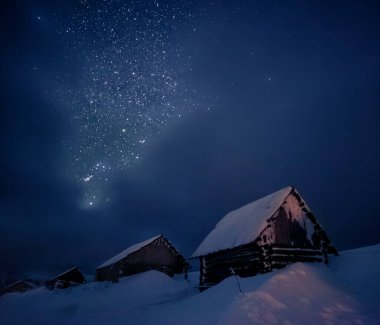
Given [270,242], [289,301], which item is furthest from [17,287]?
[289,301]

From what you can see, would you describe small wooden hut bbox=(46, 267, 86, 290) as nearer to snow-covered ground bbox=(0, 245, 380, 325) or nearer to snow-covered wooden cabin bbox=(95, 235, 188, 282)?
snow-covered wooden cabin bbox=(95, 235, 188, 282)

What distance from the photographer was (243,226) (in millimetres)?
19141

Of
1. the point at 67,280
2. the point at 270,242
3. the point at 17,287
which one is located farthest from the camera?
the point at 17,287

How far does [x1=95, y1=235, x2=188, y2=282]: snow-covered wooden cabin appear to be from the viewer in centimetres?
2925

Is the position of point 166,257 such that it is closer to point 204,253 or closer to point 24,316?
point 204,253

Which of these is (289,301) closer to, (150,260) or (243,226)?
(243,226)

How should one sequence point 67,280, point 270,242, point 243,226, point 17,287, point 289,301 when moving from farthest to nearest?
point 17,287 < point 67,280 < point 243,226 < point 270,242 < point 289,301

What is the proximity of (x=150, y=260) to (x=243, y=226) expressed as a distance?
1516 centimetres

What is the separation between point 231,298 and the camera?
11.0 meters

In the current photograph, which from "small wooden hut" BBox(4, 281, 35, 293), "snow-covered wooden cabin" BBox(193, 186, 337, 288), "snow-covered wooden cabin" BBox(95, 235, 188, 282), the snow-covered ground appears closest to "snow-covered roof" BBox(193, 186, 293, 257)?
"snow-covered wooden cabin" BBox(193, 186, 337, 288)

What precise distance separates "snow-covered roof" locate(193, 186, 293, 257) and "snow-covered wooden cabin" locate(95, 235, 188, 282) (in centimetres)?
988

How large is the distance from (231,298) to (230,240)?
7900mm

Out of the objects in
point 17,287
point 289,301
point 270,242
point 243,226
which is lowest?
point 289,301

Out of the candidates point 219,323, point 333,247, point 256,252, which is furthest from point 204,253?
point 219,323
